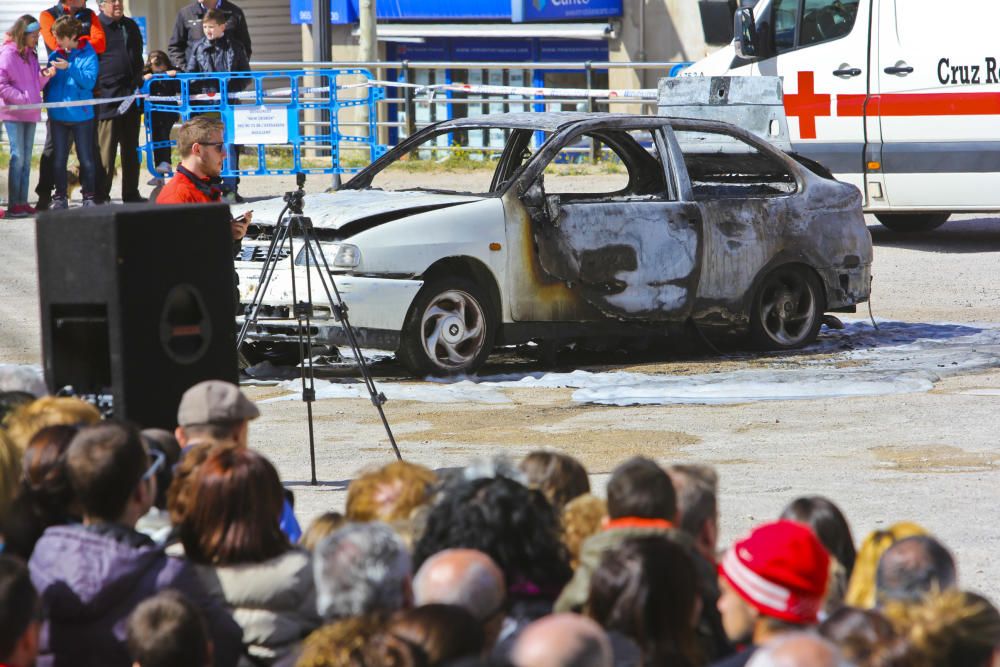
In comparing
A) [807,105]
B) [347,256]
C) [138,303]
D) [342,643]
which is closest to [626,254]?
[347,256]

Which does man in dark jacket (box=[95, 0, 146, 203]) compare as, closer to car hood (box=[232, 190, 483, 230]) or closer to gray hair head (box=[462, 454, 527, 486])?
car hood (box=[232, 190, 483, 230])

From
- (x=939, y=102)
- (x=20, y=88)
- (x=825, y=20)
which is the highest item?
(x=825, y=20)

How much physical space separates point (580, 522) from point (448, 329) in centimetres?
579

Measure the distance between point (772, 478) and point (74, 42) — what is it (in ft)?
38.5

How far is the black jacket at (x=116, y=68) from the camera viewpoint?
17.5 metres

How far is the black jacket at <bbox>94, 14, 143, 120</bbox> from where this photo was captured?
17531 millimetres

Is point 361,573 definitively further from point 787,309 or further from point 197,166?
point 787,309

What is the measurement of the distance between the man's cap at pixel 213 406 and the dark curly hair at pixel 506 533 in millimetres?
1446

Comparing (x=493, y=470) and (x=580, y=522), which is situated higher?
(x=493, y=470)

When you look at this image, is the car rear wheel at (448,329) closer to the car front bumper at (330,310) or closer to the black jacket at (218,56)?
the car front bumper at (330,310)

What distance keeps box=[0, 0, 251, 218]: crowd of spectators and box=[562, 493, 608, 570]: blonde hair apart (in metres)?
13.4

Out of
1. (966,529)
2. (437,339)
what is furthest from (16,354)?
(966,529)

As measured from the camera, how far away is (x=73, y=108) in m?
16.8

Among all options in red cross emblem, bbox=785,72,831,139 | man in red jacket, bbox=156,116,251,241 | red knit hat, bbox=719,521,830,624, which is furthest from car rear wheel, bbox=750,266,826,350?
red knit hat, bbox=719,521,830,624
